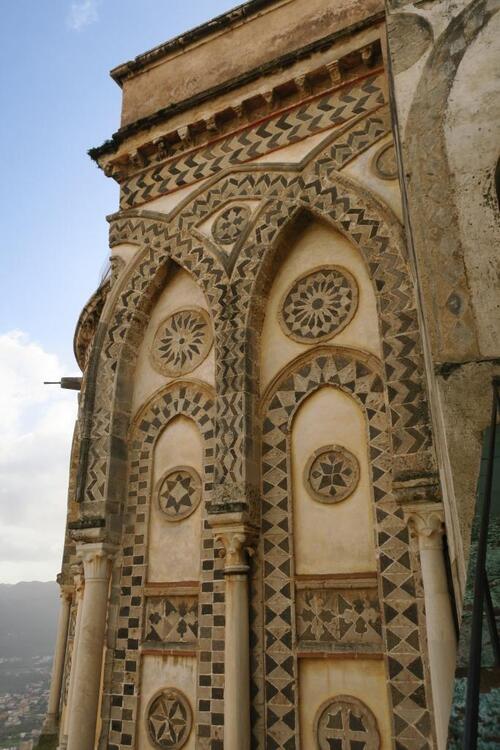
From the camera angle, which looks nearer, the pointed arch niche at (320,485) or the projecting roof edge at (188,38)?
the pointed arch niche at (320,485)

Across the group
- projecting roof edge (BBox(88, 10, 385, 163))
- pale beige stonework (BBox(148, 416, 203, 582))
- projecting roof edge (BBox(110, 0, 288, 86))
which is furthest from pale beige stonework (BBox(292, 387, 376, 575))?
projecting roof edge (BBox(110, 0, 288, 86))

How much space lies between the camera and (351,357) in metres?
6.11

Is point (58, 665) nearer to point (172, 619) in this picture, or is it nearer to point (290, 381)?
point (172, 619)

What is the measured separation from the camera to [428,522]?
4.71m

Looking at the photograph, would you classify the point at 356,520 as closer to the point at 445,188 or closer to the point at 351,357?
the point at 351,357

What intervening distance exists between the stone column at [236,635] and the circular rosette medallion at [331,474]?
0.77 meters

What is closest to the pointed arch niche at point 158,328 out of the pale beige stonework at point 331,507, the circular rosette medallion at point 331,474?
the pale beige stonework at point 331,507

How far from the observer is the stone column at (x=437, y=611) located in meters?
4.32

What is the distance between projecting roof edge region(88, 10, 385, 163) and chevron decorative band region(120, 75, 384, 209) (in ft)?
1.84

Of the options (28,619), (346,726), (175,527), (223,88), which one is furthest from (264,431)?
(28,619)

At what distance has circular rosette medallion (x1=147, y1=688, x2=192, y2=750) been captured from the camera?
5.69 metres

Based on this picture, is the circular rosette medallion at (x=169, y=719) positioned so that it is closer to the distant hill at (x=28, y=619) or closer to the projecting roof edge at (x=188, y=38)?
the projecting roof edge at (x=188, y=38)

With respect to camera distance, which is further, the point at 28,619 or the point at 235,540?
the point at 28,619

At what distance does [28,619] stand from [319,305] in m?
119
